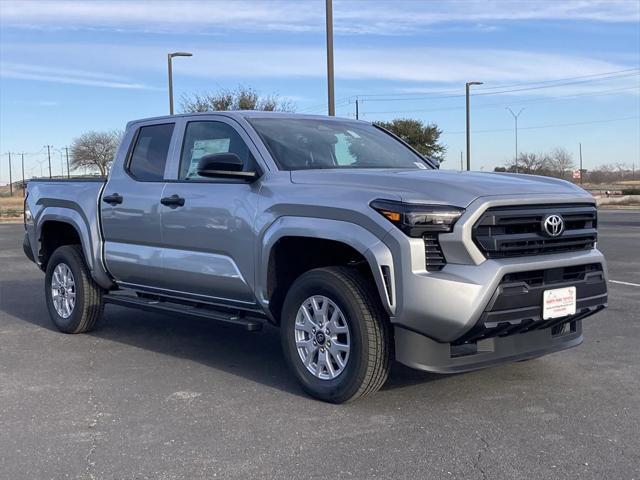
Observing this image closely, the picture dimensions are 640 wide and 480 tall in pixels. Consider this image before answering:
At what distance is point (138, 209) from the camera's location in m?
6.30

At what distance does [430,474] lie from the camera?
371 centimetres

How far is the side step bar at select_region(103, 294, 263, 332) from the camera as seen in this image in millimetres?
5473

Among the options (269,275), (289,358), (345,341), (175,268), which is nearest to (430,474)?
(345,341)

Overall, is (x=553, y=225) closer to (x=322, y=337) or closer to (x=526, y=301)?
(x=526, y=301)

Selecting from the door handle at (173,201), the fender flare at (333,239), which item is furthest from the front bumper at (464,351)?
the door handle at (173,201)

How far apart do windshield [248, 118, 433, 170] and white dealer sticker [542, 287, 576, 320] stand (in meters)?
1.73

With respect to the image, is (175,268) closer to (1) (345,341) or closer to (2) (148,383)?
(2) (148,383)

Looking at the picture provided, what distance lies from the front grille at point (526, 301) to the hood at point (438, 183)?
1.68 ft

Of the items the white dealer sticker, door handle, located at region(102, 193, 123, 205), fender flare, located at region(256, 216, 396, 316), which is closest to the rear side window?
door handle, located at region(102, 193, 123, 205)

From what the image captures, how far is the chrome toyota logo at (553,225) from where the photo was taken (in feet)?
15.1

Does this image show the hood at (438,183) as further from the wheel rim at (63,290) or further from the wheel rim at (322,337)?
the wheel rim at (63,290)

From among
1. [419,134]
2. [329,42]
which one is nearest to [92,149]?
[419,134]

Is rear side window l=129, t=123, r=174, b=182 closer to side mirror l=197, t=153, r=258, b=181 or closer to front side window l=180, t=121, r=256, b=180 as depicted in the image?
front side window l=180, t=121, r=256, b=180

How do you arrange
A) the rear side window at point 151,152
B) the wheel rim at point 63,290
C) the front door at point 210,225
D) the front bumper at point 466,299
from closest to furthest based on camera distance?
the front bumper at point 466,299 < the front door at point 210,225 < the rear side window at point 151,152 < the wheel rim at point 63,290
